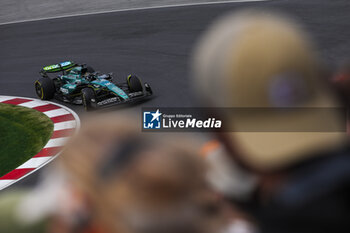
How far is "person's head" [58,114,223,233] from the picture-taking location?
82 centimetres

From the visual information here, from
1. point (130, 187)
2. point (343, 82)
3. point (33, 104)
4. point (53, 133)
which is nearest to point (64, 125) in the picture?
point (53, 133)

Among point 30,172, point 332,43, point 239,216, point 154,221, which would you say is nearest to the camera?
point 154,221

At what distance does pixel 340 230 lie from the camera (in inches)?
44.3

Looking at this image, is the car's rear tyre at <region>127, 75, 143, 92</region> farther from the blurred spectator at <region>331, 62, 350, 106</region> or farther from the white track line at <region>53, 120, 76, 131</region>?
the blurred spectator at <region>331, 62, 350, 106</region>

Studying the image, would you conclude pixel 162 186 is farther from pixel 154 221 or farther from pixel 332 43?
pixel 332 43

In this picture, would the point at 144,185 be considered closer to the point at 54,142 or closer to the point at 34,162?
the point at 34,162

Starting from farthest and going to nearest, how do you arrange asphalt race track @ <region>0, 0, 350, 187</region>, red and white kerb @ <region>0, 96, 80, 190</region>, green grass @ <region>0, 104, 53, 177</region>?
asphalt race track @ <region>0, 0, 350, 187</region>, green grass @ <region>0, 104, 53, 177</region>, red and white kerb @ <region>0, 96, 80, 190</region>

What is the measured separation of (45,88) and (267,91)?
988 cm

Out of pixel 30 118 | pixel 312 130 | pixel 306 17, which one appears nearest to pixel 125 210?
pixel 312 130

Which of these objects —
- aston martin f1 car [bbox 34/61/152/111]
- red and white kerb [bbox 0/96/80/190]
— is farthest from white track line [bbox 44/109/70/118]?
aston martin f1 car [bbox 34/61/152/111]

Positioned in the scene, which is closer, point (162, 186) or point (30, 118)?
point (162, 186)

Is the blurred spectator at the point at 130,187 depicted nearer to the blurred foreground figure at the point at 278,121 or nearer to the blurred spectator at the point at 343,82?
the blurred foreground figure at the point at 278,121

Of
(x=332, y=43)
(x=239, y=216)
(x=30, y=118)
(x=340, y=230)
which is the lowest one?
(x=30, y=118)

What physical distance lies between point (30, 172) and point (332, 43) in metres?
8.79
